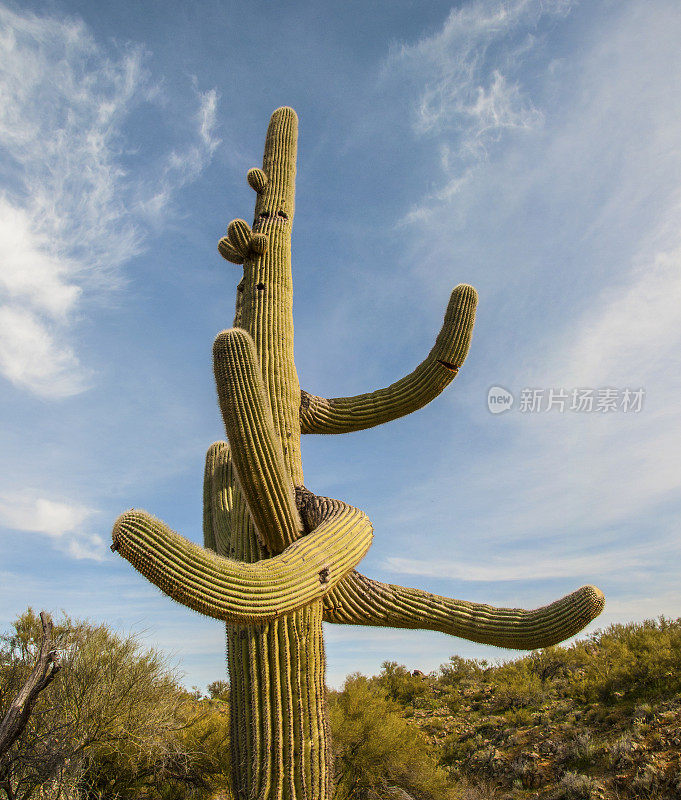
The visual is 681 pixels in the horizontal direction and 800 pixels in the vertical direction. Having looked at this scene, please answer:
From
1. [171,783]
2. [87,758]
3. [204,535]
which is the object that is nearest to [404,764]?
[171,783]

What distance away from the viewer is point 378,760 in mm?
11875

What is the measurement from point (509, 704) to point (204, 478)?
1613 cm

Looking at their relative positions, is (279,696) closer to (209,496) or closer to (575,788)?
(209,496)

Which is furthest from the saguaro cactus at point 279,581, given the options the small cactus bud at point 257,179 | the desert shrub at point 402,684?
the desert shrub at point 402,684

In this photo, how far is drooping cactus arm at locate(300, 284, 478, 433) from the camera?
5203 mm

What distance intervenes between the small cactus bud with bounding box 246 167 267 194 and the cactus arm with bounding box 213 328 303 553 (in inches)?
116

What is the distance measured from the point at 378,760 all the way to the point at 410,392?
1035cm

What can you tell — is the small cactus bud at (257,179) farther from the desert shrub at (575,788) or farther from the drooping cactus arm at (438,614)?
the desert shrub at (575,788)

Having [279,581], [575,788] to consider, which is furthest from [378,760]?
[279,581]

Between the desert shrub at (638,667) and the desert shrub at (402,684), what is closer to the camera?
the desert shrub at (638,667)

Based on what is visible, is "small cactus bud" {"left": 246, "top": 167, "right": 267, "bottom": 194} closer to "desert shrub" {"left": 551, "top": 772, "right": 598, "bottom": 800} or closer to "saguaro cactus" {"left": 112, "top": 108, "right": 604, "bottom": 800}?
"saguaro cactus" {"left": 112, "top": 108, "right": 604, "bottom": 800}

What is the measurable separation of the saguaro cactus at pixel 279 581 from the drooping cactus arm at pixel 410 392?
2 cm

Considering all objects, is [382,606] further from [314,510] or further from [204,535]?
[204,535]

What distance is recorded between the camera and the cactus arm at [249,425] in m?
3.67
